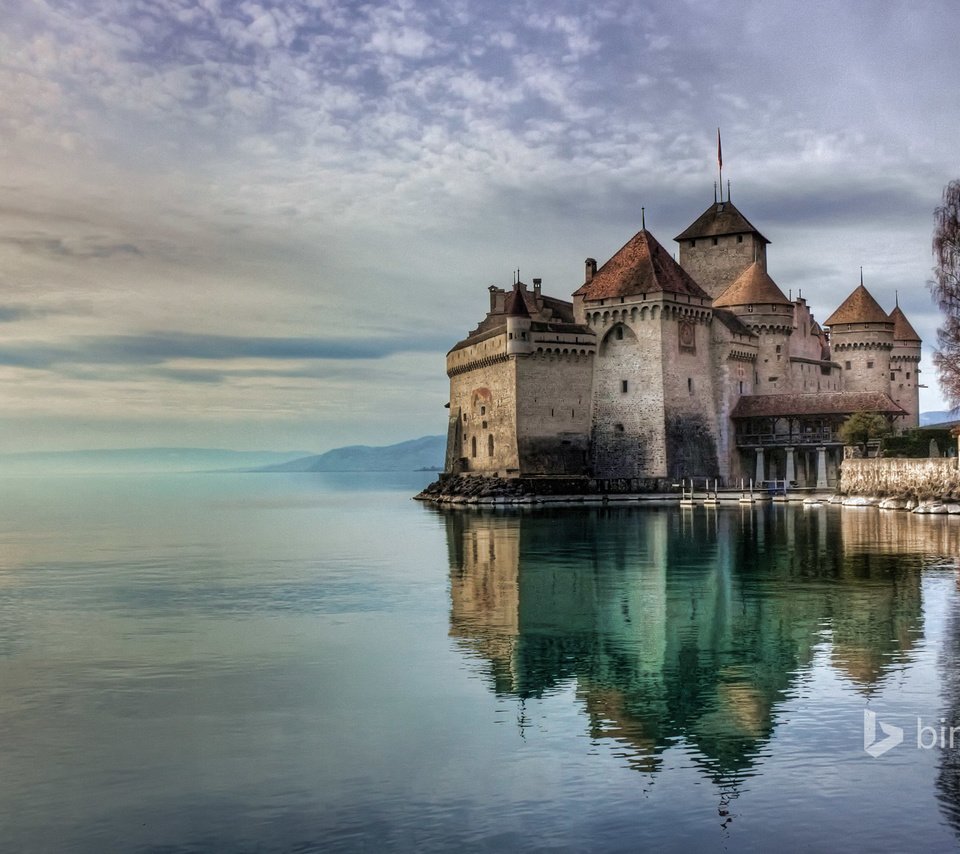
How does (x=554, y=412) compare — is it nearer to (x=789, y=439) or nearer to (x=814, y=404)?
(x=789, y=439)

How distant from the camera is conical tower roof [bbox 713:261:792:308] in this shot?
179 feet

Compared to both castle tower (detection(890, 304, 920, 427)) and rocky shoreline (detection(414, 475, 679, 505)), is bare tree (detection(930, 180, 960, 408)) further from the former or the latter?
castle tower (detection(890, 304, 920, 427))

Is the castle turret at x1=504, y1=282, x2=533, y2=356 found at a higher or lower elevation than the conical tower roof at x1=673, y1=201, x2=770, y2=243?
lower

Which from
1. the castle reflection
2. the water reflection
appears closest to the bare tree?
the castle reflection

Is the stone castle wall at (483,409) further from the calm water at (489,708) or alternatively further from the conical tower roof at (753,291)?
the calm water at (489,708)

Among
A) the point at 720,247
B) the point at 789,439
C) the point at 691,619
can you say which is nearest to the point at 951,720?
the point at 691,619

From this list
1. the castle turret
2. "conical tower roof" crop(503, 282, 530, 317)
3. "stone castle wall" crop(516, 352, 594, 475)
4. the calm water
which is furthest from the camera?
"stone castle wall" crop(516, 352, 594, 475)

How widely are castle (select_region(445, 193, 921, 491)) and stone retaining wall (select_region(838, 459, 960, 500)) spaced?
495cm

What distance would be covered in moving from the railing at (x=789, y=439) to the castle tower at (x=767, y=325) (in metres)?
3.18

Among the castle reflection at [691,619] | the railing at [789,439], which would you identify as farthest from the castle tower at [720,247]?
the castle reflection at [691,619]

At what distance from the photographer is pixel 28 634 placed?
53.1ft

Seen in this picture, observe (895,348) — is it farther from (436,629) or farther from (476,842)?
(476,842)

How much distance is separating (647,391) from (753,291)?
10.2 metres

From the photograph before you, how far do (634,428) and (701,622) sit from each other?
3350 cm
